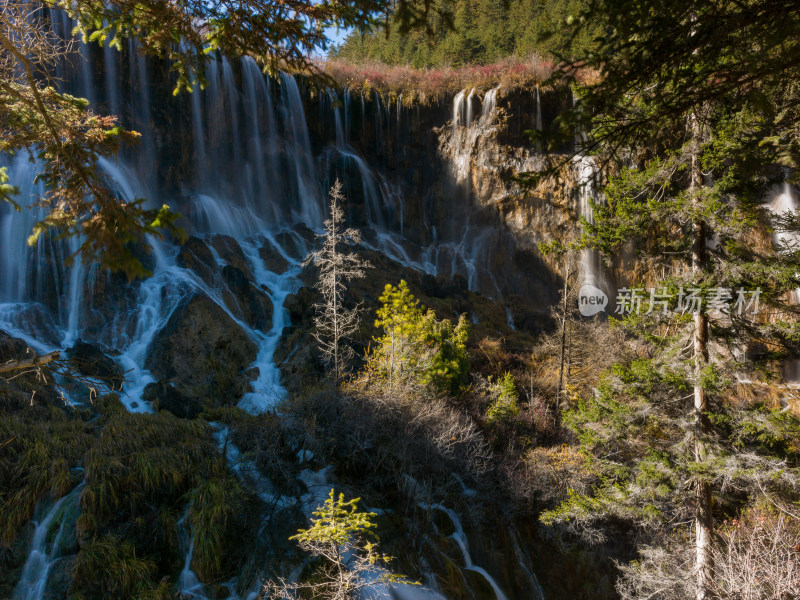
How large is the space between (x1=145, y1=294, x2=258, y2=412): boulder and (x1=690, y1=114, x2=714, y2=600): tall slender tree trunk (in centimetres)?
1244

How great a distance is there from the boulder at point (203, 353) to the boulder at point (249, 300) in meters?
1.45

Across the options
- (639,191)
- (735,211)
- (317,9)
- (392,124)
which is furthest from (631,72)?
(392,124)

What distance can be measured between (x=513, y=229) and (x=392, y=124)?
36.5 feet

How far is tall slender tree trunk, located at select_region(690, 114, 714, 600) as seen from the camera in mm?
6602

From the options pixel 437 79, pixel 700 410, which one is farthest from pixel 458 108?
pixel 700 410

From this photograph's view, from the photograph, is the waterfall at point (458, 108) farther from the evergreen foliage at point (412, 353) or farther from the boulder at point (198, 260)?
the evergreen foliage at point (412, 353)

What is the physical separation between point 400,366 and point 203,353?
7.47 m

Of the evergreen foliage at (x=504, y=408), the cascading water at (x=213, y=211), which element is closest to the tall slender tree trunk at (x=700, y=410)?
the cascading water at (x=213, y=211)

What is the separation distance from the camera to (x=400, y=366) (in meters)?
12.8

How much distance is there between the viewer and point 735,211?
21.2 feet

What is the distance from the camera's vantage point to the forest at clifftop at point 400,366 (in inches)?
161

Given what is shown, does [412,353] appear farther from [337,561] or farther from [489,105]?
[489,105]

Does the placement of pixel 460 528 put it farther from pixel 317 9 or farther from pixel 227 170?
pixel 227 170

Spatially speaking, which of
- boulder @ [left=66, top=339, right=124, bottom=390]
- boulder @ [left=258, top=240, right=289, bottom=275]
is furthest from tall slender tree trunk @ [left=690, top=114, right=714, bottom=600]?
boulder @ [left=258, top=240, right=289, bottom=275]
